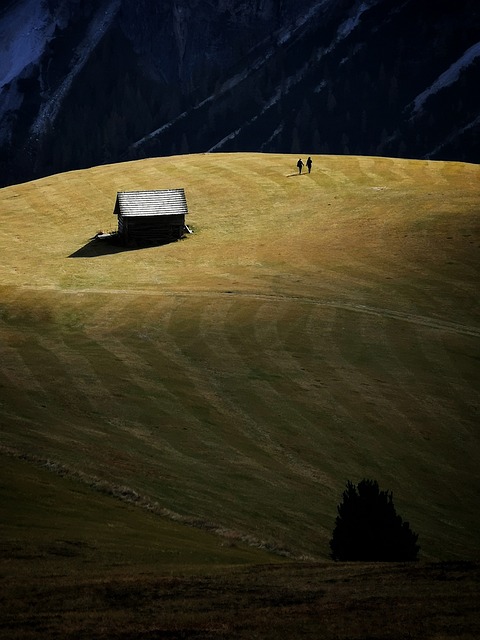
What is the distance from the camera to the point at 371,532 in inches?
1006

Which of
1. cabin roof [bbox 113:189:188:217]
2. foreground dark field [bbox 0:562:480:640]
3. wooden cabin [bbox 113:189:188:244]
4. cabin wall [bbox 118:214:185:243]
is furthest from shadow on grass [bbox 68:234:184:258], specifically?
foreground dark field [bbox 0:562:480:640]

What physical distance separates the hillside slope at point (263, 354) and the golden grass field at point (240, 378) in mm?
142

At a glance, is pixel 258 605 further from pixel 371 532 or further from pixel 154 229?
pixel 154 229

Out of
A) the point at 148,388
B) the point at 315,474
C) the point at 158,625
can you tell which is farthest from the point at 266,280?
the point at 158,625

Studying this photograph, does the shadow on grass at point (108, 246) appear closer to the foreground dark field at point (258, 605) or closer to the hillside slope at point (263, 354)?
the hillside slope at point (263, 354)

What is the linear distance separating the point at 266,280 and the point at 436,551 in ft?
126

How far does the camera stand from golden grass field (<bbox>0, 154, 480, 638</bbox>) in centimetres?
2814

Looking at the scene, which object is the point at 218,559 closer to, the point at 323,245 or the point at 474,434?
the point at 474,434

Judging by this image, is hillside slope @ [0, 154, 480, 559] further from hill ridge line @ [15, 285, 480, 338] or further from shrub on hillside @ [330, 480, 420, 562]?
shrub on hillside @ [330, 480, 420, 562]

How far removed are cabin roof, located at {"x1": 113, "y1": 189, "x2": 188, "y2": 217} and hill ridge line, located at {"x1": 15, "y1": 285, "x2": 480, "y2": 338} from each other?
17.2m

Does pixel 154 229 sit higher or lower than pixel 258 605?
higher

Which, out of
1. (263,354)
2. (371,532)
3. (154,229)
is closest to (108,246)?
(154,229)

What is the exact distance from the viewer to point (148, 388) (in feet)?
137

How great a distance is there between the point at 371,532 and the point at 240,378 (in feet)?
64.5
